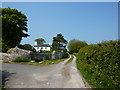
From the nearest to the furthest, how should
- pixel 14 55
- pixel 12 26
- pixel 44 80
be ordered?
pixel 44 80, pixel 14 55, pixel 12 26

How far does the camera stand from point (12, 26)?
26297mm

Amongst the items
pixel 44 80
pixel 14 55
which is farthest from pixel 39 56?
pixel 44 80

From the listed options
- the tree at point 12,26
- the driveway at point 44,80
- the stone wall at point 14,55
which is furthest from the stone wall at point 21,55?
the driveway at point 44,80

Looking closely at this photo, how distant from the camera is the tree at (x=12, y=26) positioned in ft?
83.4

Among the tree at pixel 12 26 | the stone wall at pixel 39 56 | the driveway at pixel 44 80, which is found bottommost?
the driveway at pixel 44 80

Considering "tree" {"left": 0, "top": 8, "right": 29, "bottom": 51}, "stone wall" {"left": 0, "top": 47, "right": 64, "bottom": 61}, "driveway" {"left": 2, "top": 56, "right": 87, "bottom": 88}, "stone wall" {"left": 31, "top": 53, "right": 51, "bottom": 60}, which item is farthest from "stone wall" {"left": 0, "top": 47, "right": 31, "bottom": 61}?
"driveway" {"left": 2, "top": 56, "right": 87, "bottom": 88}

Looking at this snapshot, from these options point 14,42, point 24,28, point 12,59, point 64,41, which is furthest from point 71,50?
point 12,59

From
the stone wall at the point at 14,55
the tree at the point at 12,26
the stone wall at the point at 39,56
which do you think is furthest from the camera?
the tree at the point at 12,26

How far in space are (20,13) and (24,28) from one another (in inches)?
137

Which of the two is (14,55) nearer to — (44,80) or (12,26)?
(12,26)

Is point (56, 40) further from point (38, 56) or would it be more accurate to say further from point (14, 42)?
point (38, 56)

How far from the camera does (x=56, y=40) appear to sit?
56719 millimetres

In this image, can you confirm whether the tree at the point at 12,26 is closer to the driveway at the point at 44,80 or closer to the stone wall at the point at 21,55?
the stone wall at the point at 21,55

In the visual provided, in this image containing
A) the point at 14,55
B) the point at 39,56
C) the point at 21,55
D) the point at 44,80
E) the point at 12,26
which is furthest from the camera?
the point at 12,26
